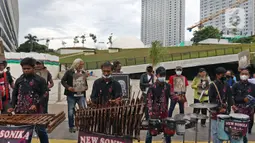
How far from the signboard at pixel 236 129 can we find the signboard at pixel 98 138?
1.70 metres

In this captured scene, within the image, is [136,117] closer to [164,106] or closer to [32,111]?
[164,106]

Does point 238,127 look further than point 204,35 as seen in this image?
No

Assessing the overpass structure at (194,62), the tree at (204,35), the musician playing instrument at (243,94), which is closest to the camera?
the musician playing instrument at (243,94)

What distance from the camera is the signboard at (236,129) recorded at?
4691 millimetres

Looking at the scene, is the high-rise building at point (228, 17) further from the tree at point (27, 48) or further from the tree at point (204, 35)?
the tree at point (27, 48)

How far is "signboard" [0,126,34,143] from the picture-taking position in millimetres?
4004

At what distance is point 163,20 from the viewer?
93.6 meters

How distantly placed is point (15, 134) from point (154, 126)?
2002 mm

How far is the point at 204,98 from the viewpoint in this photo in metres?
8.11

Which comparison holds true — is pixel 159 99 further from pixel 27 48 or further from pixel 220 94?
pixel 27 48

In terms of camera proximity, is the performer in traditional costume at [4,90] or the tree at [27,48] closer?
the performer in traditional costume at [4,90]

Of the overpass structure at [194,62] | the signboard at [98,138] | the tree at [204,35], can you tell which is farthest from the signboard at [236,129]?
the tree at [204,35]

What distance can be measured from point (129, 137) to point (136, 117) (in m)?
0.28

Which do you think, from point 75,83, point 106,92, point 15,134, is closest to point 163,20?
point 75,83
